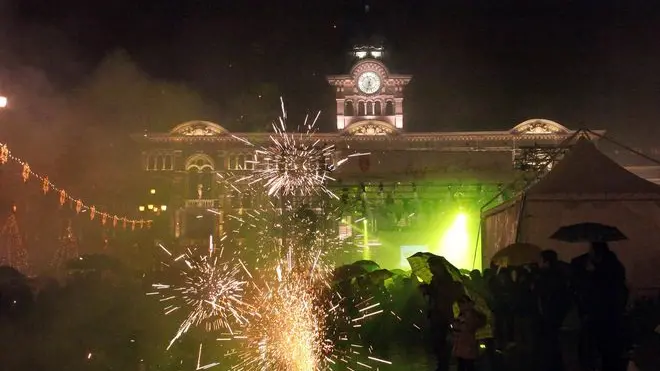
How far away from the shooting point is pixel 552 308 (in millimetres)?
8344

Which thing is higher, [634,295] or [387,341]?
[634,295]

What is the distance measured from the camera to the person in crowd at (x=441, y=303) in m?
8.53

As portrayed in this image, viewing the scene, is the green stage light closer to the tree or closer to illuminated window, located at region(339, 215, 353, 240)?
illuminated window, located at region(339, 215, 353, 240)

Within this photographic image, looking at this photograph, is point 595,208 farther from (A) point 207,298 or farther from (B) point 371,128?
(B) point 371,128

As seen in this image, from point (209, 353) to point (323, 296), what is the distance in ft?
8.90

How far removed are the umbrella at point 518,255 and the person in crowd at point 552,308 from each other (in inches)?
82.0

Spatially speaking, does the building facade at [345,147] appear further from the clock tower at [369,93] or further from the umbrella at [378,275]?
the umbrella at [378,275]

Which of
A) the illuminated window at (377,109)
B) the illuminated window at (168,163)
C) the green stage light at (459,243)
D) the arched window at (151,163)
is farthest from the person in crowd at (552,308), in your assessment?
the arched window at (151,163)

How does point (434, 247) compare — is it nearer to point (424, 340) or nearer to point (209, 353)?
point (424, 340)

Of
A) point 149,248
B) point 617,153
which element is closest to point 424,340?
point 149,248

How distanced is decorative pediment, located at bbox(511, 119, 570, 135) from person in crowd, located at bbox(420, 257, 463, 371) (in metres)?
41.5

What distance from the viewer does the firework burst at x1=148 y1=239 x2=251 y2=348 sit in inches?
650

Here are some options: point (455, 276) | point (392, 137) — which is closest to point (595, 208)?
point (455, 276)

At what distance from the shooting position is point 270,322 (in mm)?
11203
